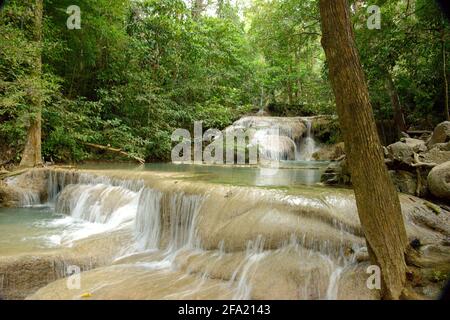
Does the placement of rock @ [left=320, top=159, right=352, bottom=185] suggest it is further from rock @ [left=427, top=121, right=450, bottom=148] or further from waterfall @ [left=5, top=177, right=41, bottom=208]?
waterfall @ [left=5, top=177, right=41, bottom=208]

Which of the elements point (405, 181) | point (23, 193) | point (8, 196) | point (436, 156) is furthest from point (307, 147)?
point (8, 196)

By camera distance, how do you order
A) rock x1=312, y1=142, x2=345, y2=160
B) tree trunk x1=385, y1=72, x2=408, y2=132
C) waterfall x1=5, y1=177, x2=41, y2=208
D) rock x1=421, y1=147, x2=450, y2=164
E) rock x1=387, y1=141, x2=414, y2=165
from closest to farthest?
rock x1=421, y1=147, x2=450, y2=164 < rock x1=387, y1=141, x2=414, y2=165 < waterfall x1=5, y1=177, x2=41, y2=208 < tree trunk x1=385, y1=72, x2=408, y2=132 < rock x1=312, y1=142, x2=345, y2=160

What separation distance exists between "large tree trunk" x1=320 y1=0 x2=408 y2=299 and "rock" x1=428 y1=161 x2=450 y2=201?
2621 millimetres

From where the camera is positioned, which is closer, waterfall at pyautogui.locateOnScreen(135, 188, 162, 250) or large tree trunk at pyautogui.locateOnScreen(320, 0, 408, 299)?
large tree trunk at pyautogui.locateOnScreen(320, 0, 408, 299)

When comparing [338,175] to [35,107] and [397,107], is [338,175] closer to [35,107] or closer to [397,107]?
[397,107]

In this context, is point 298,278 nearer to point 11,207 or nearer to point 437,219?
point 437,219

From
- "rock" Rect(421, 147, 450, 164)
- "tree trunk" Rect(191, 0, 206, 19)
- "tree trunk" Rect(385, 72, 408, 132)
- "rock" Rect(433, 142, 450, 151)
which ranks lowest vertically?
"rock" Rect(421, 147, 450, 164)

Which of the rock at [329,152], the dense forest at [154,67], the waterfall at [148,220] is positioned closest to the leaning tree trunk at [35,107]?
the dense forest at [154,67]

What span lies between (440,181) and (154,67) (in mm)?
12335

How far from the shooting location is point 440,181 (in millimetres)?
5047

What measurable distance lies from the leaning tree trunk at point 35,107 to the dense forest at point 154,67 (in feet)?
0.18

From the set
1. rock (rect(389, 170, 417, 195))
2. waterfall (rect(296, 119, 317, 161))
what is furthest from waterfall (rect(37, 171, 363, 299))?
waterfall (rect(296, 119, 317, 161))

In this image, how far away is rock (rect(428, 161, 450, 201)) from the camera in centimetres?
499
